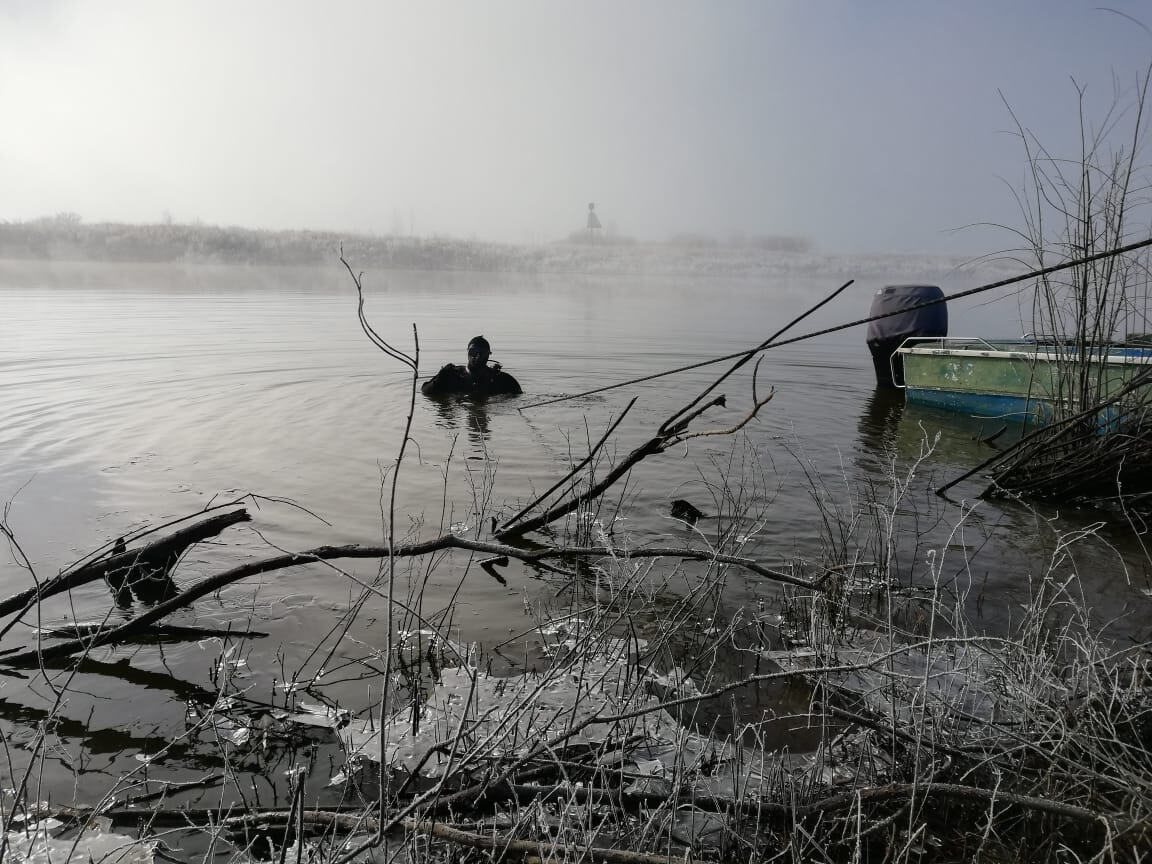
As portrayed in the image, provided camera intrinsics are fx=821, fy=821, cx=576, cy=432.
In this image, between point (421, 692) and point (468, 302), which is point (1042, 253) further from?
point (468, 302)

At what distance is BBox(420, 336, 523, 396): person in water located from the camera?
530 inches

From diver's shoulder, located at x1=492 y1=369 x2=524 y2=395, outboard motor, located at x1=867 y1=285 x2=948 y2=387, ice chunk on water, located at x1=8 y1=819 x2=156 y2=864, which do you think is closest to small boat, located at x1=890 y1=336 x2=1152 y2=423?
outboard motor, located at x1=867 y1=285 x2=948 y2=387

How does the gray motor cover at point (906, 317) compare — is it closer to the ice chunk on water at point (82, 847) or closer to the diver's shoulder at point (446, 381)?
Result: the diver's shoulder at point (446, 381)

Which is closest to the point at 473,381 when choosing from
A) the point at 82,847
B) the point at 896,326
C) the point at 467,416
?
the point at 467,416

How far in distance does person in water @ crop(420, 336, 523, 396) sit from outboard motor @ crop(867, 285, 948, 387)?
7112 mm

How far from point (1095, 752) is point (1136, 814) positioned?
0.19 m

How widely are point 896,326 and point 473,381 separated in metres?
8.11

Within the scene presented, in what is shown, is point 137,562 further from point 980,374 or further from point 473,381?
point 980,374

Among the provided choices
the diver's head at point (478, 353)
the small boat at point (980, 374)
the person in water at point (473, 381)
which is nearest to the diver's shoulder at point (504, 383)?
the person in water at point (473, 381)

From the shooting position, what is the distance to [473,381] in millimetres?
13672

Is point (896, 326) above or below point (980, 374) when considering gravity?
above

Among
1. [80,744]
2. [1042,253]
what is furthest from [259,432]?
[1042,253]

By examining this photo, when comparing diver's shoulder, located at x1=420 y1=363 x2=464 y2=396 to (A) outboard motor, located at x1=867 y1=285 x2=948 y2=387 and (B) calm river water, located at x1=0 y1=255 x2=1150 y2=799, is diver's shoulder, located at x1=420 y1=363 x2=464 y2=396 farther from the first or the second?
(A) outboard motor, located at x1=867 y1=285 x2=948 y2=387

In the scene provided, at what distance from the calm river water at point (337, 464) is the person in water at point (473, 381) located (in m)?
0.48
